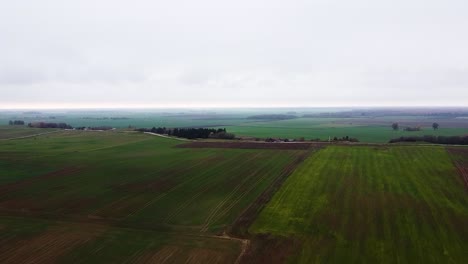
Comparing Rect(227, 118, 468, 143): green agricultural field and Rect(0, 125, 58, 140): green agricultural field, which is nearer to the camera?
Rect(227, 118, 468, 143): green agricultural field

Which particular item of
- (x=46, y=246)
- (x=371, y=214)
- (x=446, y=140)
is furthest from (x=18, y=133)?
(x=446, y=140)

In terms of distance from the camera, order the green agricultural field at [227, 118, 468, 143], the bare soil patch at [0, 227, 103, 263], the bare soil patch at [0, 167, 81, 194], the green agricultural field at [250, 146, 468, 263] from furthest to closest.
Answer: the green agricultural field at [227, 118, 468, 143], the bare soil patch at [0, 167, 81, 194], the green agricultural field at [250, 146, 468, 263], the bare soil patch at [0, 227, 103, 263]

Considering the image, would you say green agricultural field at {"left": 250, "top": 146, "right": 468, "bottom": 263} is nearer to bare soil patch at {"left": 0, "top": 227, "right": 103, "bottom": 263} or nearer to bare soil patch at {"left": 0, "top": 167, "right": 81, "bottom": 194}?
bare soil patch at {"left": 0, "top": 227, "right": 103, "bottom": 263}

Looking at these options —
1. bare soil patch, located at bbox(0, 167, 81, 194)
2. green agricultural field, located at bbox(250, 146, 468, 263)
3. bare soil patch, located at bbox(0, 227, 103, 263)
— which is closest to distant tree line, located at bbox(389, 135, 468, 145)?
green agricultural field, located at bbox(250, 146, 468, 263)

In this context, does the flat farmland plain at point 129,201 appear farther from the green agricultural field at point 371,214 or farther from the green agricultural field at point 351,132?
the green agricultural field at point 351,132

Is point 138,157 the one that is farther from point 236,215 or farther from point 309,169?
point 236,215

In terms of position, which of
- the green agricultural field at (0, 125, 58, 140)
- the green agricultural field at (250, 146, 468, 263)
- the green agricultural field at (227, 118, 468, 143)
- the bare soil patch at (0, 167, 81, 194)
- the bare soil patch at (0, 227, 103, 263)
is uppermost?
the green agricultural field at (0, 125, 58, 140)

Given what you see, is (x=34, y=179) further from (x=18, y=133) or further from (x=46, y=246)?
(x=18, y=133)
